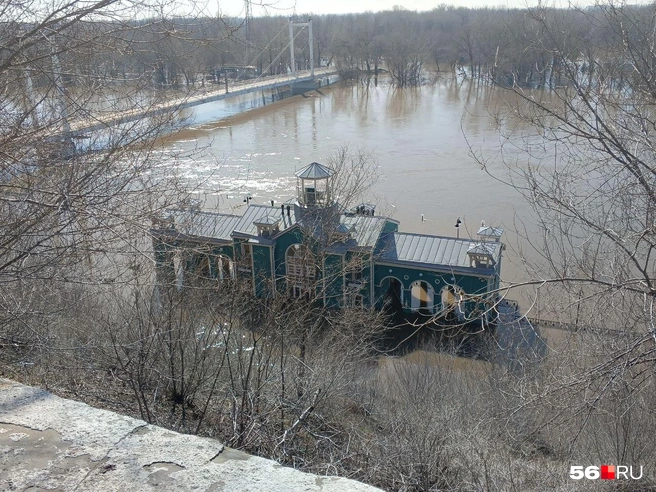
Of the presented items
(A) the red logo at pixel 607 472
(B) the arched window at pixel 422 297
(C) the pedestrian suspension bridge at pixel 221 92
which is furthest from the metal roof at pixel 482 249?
(A) the red logo at pixel 607 472

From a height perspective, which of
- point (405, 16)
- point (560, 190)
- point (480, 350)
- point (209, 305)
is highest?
point (405, 16)

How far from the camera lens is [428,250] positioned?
9703 millimetres

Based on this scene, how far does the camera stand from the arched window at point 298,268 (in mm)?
8984

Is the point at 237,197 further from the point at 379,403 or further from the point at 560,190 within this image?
the point at 560,190

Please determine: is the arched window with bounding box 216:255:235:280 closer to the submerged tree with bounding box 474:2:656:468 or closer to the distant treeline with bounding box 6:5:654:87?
the distant treeline with bounding box 6:5:654:87

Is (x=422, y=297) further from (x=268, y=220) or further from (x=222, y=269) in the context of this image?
(x=222, y=269)

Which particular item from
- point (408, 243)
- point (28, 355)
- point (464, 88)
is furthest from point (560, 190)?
point (464, 88)

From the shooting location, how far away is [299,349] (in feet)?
21.5

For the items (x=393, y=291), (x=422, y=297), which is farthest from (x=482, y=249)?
(x=393, y=291)

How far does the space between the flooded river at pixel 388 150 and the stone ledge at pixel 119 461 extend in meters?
6.01

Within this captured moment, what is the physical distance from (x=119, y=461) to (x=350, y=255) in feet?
27.1

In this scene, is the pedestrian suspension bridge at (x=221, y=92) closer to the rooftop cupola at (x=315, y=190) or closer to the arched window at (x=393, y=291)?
the rooftop cupola at (x=315, y=190)

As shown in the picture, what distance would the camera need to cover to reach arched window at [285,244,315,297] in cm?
898

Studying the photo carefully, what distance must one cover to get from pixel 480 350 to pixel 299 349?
2736 mm
